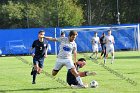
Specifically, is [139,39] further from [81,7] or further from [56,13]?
[81,7]

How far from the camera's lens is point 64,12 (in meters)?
63.0

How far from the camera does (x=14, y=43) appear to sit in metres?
49.3

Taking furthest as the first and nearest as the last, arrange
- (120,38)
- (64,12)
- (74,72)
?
(64,12) < (120,38) < (74,72)

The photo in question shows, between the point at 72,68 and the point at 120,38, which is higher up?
the point at 72,68

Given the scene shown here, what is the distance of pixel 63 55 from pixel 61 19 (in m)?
47.2

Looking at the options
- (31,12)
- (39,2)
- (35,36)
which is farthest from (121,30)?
(39,2)

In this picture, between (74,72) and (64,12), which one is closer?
(74,72)

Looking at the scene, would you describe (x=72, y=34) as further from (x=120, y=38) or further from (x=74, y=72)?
(x=120, y=38)

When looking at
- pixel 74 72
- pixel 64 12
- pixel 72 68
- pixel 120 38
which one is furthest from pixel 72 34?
pixel 64 12

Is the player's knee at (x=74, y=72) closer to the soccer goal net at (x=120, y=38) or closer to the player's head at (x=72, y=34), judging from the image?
the player's head at (x=72, y=34)

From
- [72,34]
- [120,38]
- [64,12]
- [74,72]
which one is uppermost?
[72,34]

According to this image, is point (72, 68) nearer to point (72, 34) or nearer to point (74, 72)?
point (74, 72)

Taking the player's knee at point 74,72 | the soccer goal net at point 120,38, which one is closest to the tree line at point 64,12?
the soccer goal net at point 120,38

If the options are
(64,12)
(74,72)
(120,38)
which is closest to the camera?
(74,72)
